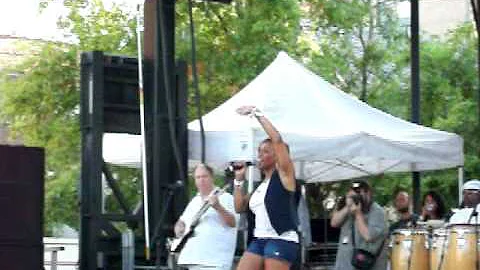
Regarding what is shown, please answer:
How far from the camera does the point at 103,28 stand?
74.8ft

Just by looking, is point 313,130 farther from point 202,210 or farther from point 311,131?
point 202,210

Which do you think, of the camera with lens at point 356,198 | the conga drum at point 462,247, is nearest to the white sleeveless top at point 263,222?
the conga drum at point 462,247

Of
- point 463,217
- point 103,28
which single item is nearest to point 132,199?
point 103,28

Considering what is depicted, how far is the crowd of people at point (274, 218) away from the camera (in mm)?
8680

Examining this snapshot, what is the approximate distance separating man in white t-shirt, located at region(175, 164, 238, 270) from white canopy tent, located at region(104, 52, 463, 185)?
6.73ft

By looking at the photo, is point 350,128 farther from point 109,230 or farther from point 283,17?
point 283,17

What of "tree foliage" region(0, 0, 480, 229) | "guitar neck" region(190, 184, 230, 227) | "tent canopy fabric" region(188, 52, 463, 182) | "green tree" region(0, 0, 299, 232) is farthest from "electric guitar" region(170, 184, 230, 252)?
"green tree" region(0, 0, 299, 232)

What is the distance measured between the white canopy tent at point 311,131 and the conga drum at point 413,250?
1327 millimetres

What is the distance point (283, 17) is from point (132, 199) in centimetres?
449

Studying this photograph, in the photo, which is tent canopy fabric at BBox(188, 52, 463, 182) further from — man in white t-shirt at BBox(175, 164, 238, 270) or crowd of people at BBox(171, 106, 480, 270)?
man in white t-shirt at BBox(175, 164, 238, 270)

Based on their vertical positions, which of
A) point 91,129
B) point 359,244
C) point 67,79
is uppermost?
point 67,79

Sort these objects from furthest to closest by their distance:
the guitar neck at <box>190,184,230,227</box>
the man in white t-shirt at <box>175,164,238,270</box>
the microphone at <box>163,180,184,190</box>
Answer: the microphone at <box>163,180,184,190</box> < the guitar neck at <box>190,184,230,227</box> < the man in white t-shirt at <box>175,164,238,270</box>

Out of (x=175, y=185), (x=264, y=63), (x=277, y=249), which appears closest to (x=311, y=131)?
(x=175, y=185)

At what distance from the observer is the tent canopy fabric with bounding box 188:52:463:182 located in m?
12.3
